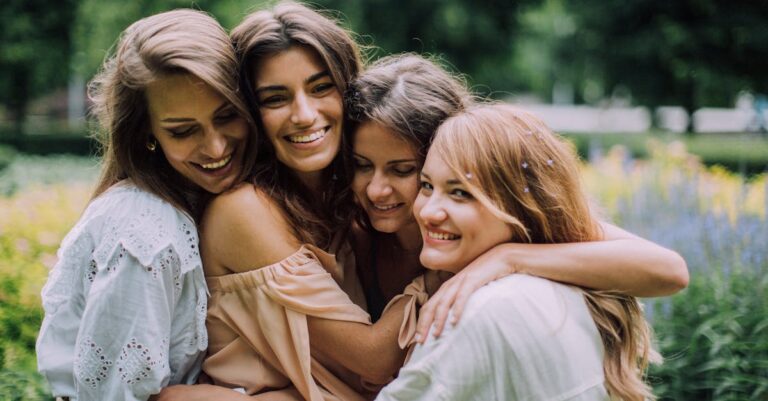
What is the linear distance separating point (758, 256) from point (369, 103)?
2789 mm

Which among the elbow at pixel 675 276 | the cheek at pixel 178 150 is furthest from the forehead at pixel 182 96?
the elbow at pixel 675 276

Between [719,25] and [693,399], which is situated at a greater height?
[719,25]

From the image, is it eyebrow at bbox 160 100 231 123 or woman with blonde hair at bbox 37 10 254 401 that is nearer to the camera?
woman with blonde hair at bbox 37 10 254 401

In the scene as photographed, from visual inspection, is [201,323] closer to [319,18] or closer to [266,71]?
[266,71]

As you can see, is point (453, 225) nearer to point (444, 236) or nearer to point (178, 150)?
point (444, 236)

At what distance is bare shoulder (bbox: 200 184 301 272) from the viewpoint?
258cm

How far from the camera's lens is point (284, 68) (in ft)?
9.12

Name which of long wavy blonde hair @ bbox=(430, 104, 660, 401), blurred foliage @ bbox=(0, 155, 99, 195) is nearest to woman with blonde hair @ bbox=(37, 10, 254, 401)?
long wavy blonde hair @ bbox=(430, 104, 660, 401)

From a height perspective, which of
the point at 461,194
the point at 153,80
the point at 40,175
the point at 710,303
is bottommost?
the point at 40,175

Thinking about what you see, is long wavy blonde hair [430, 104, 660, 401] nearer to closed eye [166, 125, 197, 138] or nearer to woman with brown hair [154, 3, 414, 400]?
woman with brown hair [154, 3, 414, 400]

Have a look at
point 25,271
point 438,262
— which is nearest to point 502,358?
point 438,262

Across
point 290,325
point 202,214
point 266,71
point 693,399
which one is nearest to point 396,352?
point 290,325

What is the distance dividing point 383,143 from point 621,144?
14822 mm

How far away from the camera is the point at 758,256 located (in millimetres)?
4426
